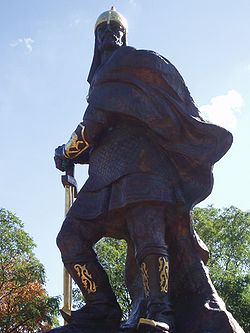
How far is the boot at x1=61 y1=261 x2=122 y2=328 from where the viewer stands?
370cm

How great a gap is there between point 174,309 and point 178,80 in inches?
68.7

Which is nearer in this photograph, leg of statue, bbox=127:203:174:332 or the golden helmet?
leg of statue, bbox=127:203:174:332

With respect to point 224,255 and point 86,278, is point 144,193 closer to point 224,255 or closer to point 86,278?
point 86,278

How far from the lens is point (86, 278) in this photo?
382cm

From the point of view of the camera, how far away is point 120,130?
4.18m

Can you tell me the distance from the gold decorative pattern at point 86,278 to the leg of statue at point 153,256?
15.7 inches

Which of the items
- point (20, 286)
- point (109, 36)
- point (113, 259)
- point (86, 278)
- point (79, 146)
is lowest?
point (86, 278)

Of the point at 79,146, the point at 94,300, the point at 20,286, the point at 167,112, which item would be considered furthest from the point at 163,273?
the point at 20,286

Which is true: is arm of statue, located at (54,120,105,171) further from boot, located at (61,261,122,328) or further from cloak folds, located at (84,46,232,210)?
boot, located at (61,261,122,328)

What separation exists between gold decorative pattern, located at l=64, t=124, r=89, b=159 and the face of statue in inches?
30.0

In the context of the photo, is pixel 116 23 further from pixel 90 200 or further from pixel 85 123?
pixel 90 200

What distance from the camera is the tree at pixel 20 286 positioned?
16.7 metres

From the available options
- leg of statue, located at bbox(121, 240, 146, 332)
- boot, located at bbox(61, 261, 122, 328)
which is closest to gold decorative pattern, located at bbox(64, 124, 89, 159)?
leg of statue, located at bbox(121, 240, 146, 332)

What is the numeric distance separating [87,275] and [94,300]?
0.60ft
